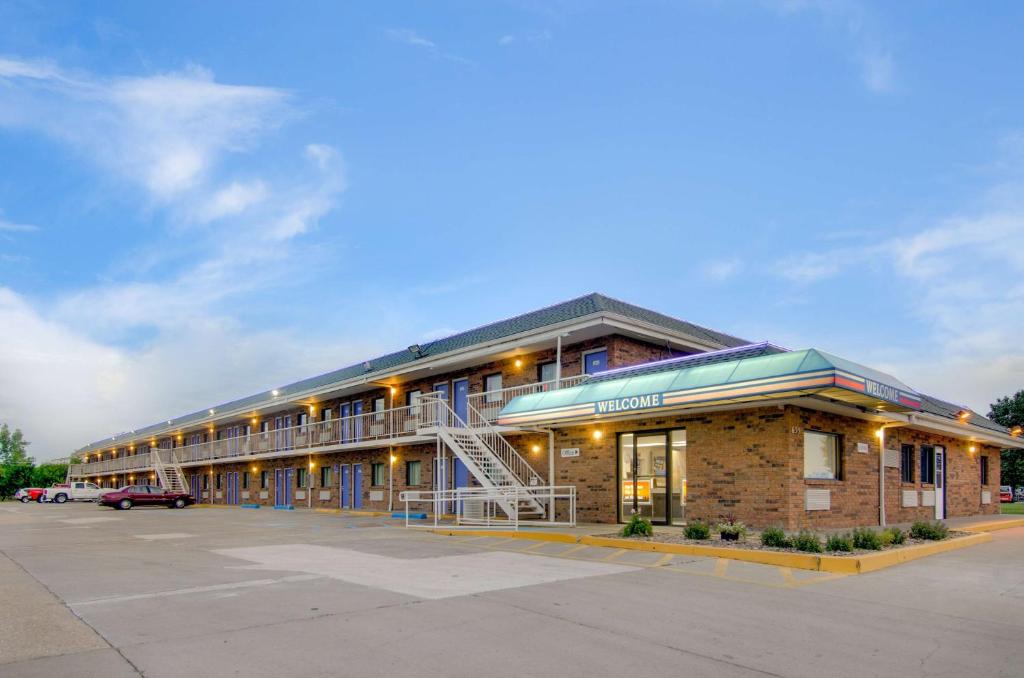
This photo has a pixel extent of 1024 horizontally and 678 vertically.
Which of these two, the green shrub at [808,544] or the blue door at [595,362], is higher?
the blue door at [595,362]

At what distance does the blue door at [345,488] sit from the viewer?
31359 millimetres

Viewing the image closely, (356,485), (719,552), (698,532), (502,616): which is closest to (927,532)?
(698,532)

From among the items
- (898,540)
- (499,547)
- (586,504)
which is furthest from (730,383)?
(586,504)

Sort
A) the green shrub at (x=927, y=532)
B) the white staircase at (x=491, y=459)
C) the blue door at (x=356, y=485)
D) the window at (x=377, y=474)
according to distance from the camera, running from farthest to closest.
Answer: the blue door at (x=356, y=485), the window at (x=377, y=474), the white staircase at (x=491, y=459), the green shrub at (x=927, y=532)

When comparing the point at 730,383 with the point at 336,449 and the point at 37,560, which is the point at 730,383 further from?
the point at 336,449

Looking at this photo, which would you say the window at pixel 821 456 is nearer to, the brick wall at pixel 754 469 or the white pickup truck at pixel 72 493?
the brick wall at pixel 754 469

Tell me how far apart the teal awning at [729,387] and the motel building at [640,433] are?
0.04 meters

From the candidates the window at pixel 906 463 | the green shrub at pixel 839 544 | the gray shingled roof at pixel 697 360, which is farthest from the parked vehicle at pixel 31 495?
the green shrub at pixel 839 544

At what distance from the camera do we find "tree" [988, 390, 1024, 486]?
197ft

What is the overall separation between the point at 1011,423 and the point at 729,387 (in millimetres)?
68311

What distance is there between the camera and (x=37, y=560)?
1353 centimetres

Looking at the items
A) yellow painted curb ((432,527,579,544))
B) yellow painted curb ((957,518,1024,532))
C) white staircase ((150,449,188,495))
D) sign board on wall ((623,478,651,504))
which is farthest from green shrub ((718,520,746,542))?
white staircase ((150,449,188,495))

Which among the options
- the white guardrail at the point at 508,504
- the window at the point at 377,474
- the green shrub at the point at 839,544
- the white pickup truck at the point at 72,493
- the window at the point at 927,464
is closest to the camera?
the green shrub at the point at 839,544

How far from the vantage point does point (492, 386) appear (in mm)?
24422
